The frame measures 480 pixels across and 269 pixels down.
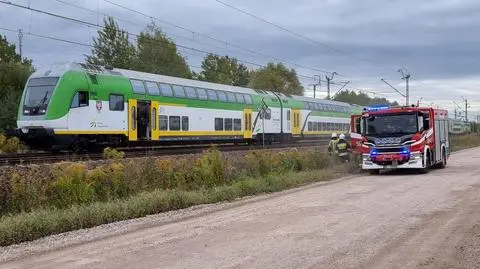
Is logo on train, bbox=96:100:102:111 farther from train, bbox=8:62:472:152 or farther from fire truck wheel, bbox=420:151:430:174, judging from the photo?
fire truck wheel, bbox=420:151:430:174

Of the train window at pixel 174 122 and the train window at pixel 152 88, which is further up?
the train window at pixel 152 88

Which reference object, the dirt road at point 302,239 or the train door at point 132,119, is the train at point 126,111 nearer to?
the train door at point 132,119

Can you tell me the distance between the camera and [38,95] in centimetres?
2338

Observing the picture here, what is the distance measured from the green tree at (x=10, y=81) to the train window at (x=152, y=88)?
1663cm

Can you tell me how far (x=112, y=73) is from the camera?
25281 mm

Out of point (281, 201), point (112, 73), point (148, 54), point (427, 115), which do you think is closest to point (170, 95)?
point (112, 73)

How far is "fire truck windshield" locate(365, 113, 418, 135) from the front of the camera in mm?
22188

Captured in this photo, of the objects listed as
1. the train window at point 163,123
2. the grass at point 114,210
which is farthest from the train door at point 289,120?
the grass at point 114,210

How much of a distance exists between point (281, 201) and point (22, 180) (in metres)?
5.87

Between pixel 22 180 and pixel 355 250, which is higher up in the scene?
pixel 22 180

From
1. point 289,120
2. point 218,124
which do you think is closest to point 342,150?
point 218,124

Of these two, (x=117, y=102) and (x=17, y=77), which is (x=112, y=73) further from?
(x=17, y=77)

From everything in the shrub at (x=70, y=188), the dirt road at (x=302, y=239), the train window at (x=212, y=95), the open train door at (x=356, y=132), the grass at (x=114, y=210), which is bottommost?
the dirt road at (x=302, y=239)

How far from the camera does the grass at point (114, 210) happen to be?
973 centimetres
